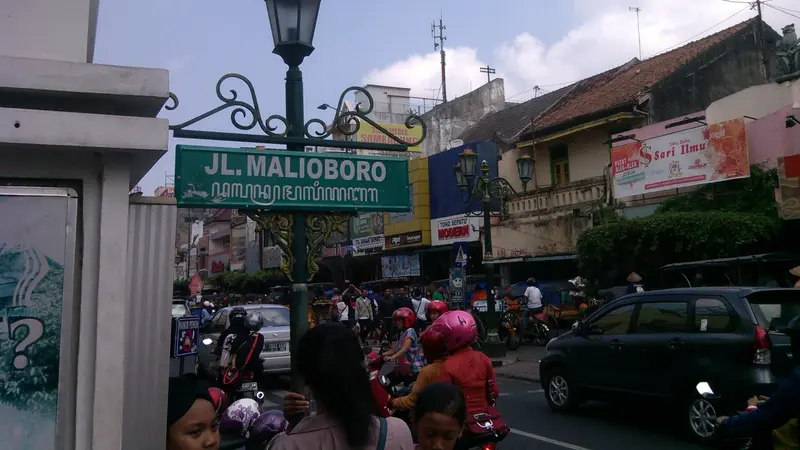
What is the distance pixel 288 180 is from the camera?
3.88 meters

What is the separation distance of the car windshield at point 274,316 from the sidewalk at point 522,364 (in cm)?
436

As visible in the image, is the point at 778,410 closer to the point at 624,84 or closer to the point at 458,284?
the point at 458,284

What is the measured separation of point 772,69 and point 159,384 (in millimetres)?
23779

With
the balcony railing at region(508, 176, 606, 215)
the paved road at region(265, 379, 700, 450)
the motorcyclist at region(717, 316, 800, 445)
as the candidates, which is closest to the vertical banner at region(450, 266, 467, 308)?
the paved road at region(265, 379, 700, 450)

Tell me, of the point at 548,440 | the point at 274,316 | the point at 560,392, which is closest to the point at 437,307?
the point at 548,440

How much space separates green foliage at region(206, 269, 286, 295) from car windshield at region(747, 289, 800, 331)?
3363cm

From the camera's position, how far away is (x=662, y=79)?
20688 mm

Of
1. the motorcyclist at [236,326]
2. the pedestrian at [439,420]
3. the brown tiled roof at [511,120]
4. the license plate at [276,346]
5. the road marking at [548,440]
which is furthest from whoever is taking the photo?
the brown tiled roof at [511,120]

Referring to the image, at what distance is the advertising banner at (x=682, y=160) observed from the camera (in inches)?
634

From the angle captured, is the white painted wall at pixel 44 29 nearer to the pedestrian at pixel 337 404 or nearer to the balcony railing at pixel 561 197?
the pedestrian at pixel 337 404

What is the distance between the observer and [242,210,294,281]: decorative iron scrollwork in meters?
3.87

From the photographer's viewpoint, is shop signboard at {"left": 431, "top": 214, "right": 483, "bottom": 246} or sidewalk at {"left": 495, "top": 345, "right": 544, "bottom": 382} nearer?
sidewalk at {"left": 495, "top": 345, "right": 544, "bottom": 382}

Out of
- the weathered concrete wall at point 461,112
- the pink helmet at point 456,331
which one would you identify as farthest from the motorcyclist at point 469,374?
the weathered concrete wall at point 461,112

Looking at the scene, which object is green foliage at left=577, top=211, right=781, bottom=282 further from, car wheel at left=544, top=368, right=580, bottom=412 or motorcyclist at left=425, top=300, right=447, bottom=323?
motorcyclist at left=425, top=300, right=447, bottom=323
